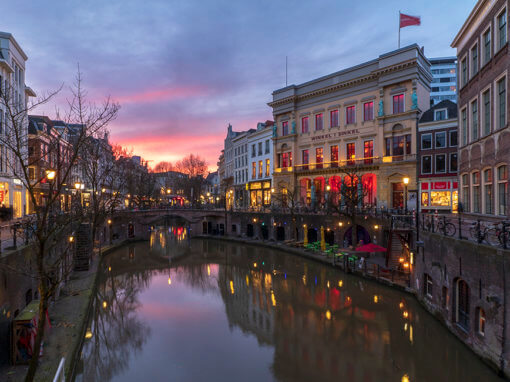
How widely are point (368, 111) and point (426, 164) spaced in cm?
1044

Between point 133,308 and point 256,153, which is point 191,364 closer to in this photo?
point 133,308

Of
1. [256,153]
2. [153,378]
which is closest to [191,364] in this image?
[153,378]

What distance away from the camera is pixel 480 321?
12.2m

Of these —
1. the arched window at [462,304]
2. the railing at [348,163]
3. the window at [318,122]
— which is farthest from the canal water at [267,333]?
the window at [318,122]

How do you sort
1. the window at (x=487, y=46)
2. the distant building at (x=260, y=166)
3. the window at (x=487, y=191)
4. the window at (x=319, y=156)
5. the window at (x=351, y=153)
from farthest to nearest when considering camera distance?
the distant building at (x=260, y=166) < the window at (x=319, y=156) < the window at (x=351, y=153) < the window at (x=487, y=191) < the window at (x=487, y=46)

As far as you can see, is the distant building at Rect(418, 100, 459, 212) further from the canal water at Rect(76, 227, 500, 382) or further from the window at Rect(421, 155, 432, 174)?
the canal water at Rect(76, 227, 500, 382)

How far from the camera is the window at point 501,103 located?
1744cm

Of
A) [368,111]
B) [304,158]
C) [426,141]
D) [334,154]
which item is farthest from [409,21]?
[304,158]

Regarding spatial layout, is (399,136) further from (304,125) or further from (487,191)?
(487,191)

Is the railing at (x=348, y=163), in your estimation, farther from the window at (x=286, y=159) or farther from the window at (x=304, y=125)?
the window at (x=304, y=125)

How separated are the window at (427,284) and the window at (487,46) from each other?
13238 millimetres

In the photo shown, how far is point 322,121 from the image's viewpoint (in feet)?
157

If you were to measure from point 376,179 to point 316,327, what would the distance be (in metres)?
29.1

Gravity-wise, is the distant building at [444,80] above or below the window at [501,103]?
above
